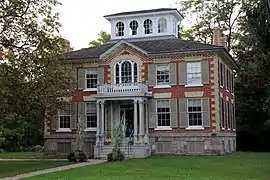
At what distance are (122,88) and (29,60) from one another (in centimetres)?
1085

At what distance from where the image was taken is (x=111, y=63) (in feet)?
109

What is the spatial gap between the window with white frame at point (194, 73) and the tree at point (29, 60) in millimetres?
11130

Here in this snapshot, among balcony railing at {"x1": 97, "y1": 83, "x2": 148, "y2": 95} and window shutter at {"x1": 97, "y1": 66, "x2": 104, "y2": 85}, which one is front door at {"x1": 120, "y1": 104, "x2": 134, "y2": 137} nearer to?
balcony railing at {"x1": 97, "y1": 83, "x2": 148, "y2": 95}

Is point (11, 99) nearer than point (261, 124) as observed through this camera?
Yes

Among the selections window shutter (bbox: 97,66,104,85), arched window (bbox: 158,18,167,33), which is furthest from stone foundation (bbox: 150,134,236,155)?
arched window (bbox: 158,18,167,33)

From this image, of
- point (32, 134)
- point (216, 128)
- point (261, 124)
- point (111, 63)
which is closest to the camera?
point (216, 128)

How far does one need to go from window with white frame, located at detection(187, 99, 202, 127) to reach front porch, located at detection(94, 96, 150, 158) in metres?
2.95

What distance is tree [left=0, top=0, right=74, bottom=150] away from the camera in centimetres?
2047

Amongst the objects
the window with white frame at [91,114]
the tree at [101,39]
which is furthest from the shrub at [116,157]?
the tree at [101,39]

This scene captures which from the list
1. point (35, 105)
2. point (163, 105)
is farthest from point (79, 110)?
point (35, 105)

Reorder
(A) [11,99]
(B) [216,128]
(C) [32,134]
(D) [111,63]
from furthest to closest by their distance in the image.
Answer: (C) [32,134]
(D) [111,63]
(B) [216,128]
(A) [11,99]

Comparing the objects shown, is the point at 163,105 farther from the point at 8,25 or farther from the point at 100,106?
the point at 8,25

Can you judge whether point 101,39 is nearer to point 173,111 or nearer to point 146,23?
point 146,23

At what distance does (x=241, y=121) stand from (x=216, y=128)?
13.2 meters
